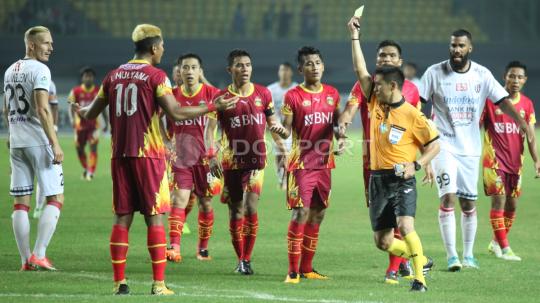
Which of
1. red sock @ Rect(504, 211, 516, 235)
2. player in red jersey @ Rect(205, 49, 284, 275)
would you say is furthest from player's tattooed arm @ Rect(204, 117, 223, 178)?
red sock @ Rect(504, 211, 516, 235)

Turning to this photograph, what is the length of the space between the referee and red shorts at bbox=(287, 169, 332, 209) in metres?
1.06

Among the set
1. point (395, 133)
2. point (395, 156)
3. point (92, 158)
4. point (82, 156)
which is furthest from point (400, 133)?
point (82, 156)

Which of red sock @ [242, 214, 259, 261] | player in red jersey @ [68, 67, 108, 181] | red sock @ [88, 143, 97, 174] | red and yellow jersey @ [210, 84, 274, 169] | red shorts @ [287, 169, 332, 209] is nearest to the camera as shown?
red shorts @ [287, 169, 332, 209]

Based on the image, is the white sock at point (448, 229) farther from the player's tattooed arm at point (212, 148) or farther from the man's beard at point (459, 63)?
the player's tattooed arm at point (212, 148)

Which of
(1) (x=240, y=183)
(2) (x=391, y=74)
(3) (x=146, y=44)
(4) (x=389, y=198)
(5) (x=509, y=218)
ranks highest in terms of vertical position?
(3) (x=146, y=44)

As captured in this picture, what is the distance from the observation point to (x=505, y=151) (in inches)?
482

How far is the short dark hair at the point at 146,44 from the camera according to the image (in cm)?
835

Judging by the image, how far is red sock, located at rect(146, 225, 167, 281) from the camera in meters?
8.31

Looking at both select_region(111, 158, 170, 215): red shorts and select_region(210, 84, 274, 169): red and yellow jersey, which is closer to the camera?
select_region(111, 158, 170, 215): red shorts

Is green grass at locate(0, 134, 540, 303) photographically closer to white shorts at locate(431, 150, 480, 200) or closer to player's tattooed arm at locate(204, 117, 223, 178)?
white shorts at locate(431, 150, 480, 200)

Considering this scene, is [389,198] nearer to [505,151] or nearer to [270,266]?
[270,266]

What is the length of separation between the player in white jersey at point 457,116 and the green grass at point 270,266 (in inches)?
28.0

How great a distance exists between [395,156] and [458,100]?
85.3 inches

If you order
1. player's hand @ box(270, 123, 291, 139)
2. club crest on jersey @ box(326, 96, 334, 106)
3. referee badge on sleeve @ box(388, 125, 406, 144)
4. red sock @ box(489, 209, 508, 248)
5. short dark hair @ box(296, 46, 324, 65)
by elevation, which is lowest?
red sock @ box(489, 209, 508, 248)
